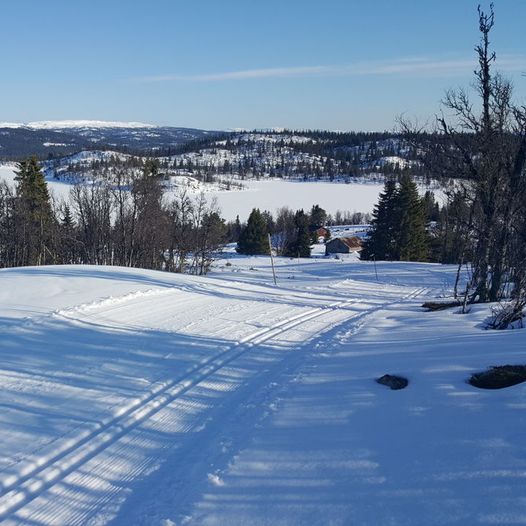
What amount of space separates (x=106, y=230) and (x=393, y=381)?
40.0m

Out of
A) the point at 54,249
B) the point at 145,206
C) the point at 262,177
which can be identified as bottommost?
the point at 54,249

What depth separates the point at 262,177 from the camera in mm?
189250

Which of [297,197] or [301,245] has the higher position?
[297,197]

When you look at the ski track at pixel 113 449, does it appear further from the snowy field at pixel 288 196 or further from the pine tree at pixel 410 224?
the snowy field at pixel 288 196

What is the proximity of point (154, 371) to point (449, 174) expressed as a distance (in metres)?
10.9

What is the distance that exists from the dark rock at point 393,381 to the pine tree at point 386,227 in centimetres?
3746

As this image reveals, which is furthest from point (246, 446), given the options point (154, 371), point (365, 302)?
point (365, 302)

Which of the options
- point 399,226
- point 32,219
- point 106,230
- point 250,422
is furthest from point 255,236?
point 250,422

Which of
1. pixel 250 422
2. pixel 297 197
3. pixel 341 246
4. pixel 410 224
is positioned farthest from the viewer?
pixel 297 197

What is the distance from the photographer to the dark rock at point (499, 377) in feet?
21.2

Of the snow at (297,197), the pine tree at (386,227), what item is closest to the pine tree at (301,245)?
the pine tree at (386,227)

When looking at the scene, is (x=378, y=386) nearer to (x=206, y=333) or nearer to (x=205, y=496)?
(x=205, y=496)

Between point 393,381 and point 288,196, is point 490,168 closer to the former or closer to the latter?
point 393,381

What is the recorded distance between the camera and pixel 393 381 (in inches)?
289
